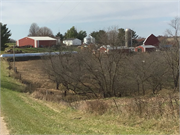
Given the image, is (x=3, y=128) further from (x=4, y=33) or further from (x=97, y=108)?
(x=4, y=33)

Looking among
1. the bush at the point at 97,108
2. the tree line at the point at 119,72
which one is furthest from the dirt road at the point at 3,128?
the tree line at the point at 119,72

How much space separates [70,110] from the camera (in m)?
11.9

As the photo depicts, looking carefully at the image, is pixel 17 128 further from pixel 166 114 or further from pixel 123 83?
pixel 123 83

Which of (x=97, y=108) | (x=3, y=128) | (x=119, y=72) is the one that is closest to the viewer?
(x=3, y=128)

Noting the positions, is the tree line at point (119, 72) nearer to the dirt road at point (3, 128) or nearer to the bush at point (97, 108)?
the bush at point (97, 108)

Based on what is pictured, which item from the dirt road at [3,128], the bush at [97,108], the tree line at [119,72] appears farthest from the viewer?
the tree line at [119,72]

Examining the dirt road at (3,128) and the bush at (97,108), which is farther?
the bush at (97,108)

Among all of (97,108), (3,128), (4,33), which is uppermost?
(4,33)

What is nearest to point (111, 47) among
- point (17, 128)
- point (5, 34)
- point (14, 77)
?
point (5, 34)

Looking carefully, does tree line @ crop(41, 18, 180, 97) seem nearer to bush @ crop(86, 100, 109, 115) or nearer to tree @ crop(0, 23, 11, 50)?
tree @ crop(0, 23, 11, 50)

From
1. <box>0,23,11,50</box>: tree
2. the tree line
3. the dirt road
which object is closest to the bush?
the dirt road

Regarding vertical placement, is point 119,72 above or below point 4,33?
below

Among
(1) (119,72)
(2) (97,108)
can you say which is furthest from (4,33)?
(2) (97,108)

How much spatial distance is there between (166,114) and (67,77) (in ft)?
68.4
